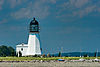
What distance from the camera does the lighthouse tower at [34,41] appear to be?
86625mm

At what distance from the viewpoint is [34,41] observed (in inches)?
3428

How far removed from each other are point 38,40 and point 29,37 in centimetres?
224

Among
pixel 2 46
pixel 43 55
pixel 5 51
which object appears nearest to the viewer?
pixel 43 55

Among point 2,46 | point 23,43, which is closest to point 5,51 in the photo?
point 2,46

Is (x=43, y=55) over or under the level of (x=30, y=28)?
under

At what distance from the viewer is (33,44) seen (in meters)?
87.1

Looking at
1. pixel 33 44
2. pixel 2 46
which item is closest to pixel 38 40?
pixel 33 44

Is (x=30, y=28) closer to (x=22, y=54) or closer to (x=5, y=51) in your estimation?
(x=22, y=54)

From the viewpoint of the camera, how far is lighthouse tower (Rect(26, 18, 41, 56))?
86.6 m

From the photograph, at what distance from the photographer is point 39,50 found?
8694 cm

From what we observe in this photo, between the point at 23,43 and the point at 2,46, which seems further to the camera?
the point at 2,46

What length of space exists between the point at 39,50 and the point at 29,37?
389 centimetres

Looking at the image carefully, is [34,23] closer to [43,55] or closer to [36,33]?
[36,33]

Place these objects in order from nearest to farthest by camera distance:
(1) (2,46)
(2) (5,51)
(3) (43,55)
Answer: (3) (43,55) < (2) (5,51) < (1) (2,46)
